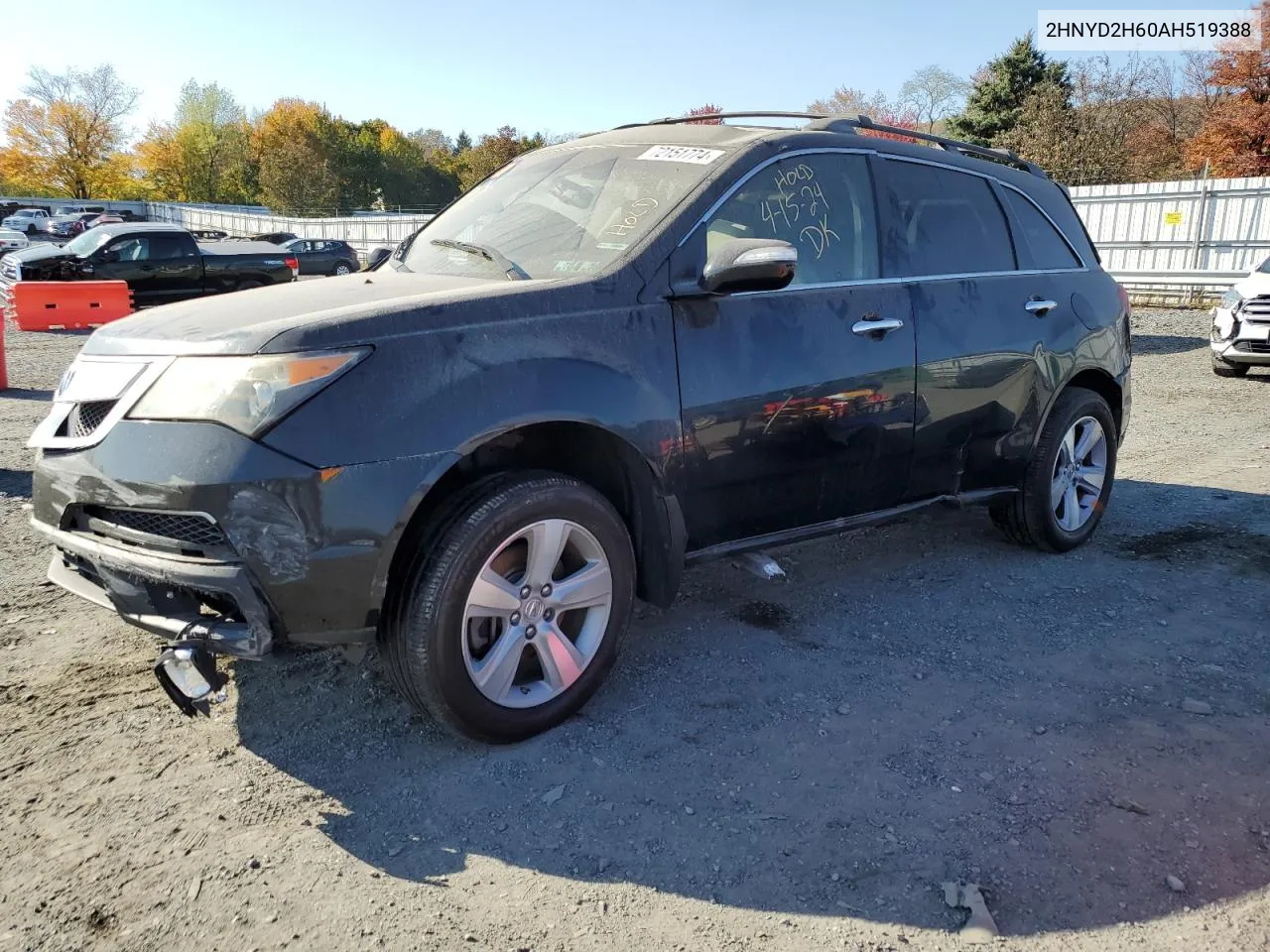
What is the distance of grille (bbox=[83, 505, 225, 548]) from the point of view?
2570mm

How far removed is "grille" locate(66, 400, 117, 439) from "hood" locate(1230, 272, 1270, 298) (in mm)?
11168

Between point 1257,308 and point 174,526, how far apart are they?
11.1 m

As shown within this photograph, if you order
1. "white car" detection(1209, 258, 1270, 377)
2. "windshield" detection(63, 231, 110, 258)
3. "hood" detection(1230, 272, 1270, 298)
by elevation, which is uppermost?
"windshield" detection(63, 231, 110, 258)

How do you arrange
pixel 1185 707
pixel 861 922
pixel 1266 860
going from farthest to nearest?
pixel 1185 707, pixel 1266 860, pixel 861 922

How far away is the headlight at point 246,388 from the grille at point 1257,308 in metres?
10.6

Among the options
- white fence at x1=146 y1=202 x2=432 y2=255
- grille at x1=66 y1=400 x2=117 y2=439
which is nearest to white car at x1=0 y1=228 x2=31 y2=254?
white fence at x1=146 y1=202 x2=432 y2=255

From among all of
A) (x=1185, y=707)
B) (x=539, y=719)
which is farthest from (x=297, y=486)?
(x=1185, y=707)

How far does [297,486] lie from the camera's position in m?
2.54

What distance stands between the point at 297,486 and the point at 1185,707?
9.89 ft

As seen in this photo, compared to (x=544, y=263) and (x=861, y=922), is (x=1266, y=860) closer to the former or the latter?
(x=861, y=922)

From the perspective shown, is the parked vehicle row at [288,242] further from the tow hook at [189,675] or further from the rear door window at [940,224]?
the tow hook at [189,675]

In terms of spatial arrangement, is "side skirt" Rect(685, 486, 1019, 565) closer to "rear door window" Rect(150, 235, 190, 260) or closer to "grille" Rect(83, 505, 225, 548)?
"grille" Rect(83, 505, 225, 548)

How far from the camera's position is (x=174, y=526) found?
262cm

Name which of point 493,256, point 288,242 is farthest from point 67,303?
point 288,242
